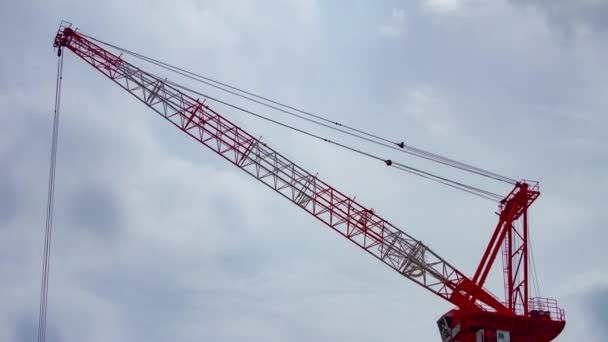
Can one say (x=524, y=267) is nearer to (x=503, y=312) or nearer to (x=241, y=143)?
(x=503, y=312)

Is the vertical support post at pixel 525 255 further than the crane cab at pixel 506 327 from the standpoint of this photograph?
Yes

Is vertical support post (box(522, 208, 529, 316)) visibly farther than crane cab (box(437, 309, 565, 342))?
Yes

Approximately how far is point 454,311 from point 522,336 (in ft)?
22.2

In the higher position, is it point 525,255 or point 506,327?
point 525,255

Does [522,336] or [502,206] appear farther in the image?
[502,206]

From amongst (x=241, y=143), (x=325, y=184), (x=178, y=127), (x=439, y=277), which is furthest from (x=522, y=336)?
(x=178, y=127)

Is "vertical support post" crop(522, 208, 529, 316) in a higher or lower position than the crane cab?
higher

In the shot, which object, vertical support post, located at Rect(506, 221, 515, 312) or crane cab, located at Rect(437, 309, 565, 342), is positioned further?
vertical support post, located at Rect(506, 221, 515, 312)

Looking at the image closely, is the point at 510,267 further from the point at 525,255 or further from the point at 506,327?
the point at 506,327

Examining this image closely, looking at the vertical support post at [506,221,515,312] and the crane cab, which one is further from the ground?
the vertical support post at [506,221,515,312]

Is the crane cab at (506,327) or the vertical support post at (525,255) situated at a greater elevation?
the vertical support post at (525,255)

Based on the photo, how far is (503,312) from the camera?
76.3m

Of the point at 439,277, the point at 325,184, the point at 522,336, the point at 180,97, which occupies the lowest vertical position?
the point at 522,336

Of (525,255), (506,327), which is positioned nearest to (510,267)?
(525,255)
